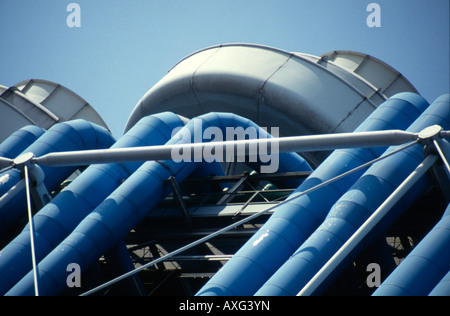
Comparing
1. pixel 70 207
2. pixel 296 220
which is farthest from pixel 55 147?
pixel 296 220

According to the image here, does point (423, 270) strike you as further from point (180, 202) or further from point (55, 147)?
point (55, 147)

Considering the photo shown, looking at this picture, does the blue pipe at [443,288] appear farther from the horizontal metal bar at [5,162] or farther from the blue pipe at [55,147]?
the blue pipe at [55,147]

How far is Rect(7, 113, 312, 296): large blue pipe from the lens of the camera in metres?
→ 19.0

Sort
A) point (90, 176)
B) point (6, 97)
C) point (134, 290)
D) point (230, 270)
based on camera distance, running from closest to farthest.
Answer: point (230, 270), point (134, 290), point (90, 176), point (6, 97)

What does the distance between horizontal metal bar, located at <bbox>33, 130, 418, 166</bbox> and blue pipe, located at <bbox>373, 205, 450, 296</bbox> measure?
265 centimetres

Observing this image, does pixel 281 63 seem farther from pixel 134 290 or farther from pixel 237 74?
pixel 134 290

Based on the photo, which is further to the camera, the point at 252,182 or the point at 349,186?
the point at 252,182

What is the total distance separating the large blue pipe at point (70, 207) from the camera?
1992 cm

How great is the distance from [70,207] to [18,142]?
7.11 meters

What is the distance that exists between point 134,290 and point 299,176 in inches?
287

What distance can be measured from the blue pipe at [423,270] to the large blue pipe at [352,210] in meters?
2.11

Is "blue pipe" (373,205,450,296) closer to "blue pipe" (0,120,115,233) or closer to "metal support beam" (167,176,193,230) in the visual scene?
"metal support beam" (167,176,193,230)

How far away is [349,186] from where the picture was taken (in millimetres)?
19453
